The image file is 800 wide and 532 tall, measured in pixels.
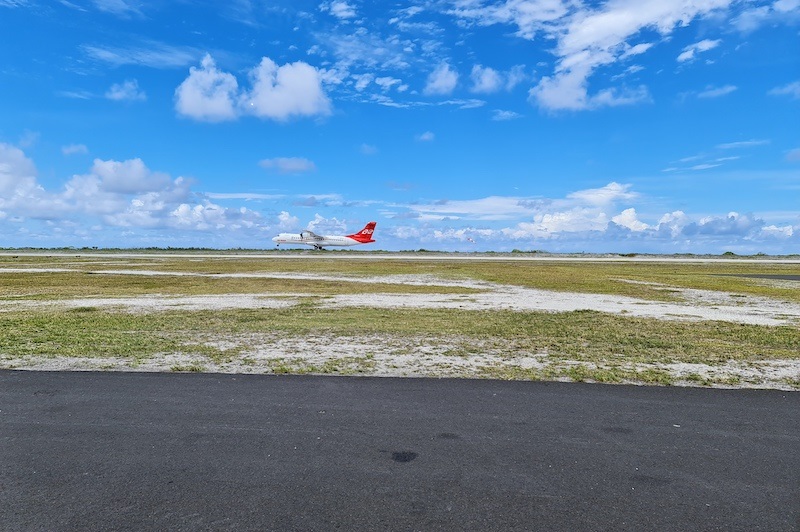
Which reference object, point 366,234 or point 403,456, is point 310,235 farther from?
point 403,456

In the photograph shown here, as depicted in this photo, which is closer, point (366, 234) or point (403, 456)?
point (403, 456)

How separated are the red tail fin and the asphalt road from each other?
11590cm

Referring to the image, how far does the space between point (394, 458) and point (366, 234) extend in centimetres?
12102

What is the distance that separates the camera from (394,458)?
630cm

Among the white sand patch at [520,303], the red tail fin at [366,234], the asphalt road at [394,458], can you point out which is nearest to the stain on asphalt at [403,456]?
the asphalt road at [394,458]

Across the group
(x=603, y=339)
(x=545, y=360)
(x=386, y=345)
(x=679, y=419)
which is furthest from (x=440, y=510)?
(x=603, y=339)

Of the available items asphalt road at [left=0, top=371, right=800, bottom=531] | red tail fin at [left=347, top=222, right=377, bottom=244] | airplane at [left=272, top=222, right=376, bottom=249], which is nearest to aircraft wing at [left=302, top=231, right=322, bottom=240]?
airplane at [left=272, top=222, right=376, bottom=249]

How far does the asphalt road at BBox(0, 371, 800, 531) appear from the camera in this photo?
5.05 metres

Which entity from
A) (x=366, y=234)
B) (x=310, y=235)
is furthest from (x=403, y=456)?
(x=366, y=234)

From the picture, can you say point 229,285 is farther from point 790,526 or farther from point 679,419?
point 790,526

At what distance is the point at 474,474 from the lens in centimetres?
589

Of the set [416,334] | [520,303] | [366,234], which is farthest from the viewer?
[366,234]

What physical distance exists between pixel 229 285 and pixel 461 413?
95.3 feet

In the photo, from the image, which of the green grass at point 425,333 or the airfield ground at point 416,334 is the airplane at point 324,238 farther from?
the green grass at point 425,333
